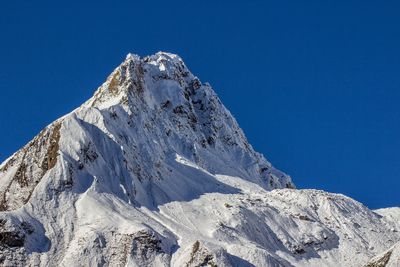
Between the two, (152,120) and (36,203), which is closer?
(36,203)

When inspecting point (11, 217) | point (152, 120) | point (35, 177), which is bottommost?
point (11, 217)

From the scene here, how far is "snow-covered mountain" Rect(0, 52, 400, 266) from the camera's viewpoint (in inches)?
4082

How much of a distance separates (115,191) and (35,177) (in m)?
10.9

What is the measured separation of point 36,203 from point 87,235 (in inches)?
380

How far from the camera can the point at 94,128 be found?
12531 centimetres

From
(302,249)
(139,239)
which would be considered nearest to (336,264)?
(302,249)

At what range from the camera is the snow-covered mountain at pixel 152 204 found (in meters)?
104

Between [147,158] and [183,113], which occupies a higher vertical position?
[183,113]

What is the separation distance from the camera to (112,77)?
502 feet

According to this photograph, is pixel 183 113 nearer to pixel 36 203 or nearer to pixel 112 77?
pixel 112 77

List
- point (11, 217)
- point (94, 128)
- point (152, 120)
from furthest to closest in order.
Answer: point (152, 120)
point (94, 128)
point (11, 217)

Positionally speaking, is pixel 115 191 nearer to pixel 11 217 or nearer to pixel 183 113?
pixel 11 217

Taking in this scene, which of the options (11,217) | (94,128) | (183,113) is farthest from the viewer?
(183,113)

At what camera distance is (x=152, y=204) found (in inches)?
4734
